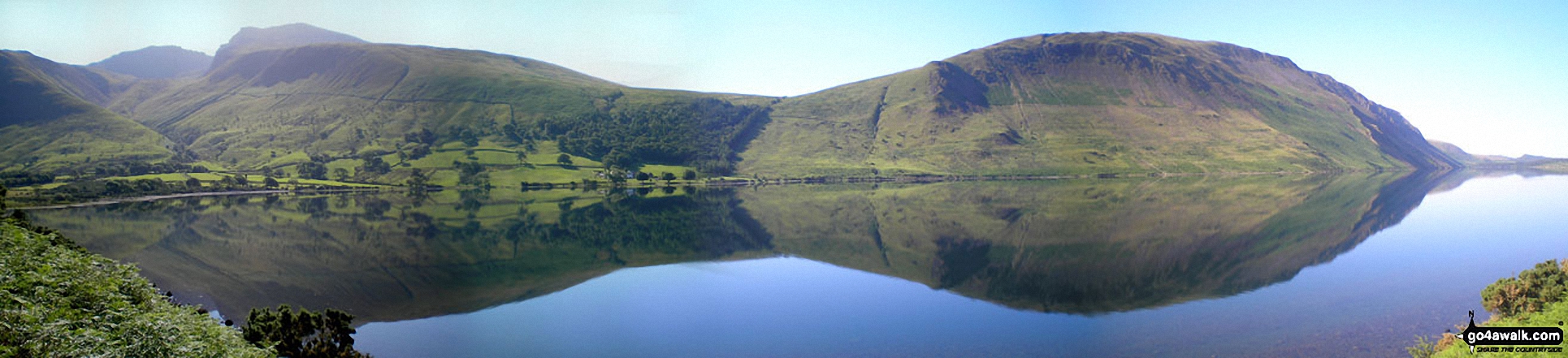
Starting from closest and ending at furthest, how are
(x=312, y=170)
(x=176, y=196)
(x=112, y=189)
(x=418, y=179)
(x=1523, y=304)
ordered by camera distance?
(x=1523, y=304), (x=112, y=189), (x=176, y=196), (x=418, y=179), (x=312, y=170)

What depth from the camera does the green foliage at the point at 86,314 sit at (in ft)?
43.6

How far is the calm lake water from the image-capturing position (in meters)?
27.9

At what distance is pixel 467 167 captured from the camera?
184000 mm

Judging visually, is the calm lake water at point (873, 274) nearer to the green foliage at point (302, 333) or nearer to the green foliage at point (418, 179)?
the green foliage at point (302, 333)

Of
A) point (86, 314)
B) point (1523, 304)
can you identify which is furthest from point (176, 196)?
point (1523, 304)

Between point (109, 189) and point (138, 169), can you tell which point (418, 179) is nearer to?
Answer: point (109, 189)

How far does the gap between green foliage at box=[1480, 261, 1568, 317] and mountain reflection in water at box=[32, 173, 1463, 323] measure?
10092mm

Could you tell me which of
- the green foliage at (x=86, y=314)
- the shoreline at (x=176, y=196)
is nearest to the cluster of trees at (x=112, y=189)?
the shoreline at (x=176, y=196)

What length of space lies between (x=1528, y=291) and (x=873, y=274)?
27.7m

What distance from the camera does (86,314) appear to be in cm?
1625

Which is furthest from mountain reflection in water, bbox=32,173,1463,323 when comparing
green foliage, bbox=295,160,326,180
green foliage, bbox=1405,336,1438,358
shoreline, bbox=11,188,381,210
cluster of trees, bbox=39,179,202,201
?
green foliage, bbox=295,160,326,180

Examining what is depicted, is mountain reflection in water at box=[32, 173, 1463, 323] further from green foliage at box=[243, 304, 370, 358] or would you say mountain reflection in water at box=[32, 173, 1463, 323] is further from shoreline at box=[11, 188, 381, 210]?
green foliage at box=[243, 304, 370, 358]

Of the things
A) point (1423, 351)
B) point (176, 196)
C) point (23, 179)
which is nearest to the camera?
point (1423, 351)

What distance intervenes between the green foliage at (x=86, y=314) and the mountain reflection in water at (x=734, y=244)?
12212 millimetres
